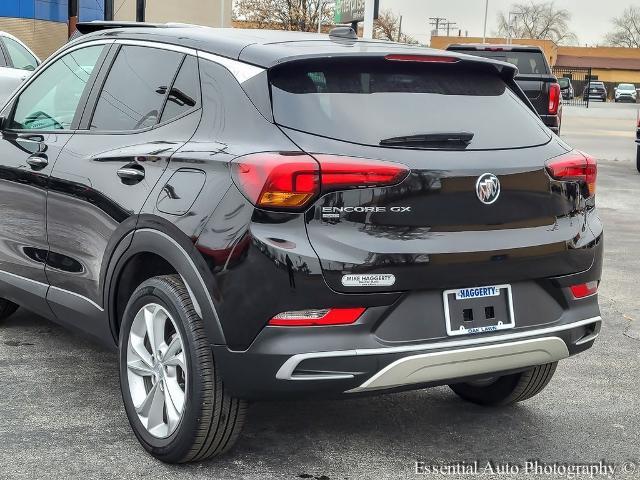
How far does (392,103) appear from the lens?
12.2 feet

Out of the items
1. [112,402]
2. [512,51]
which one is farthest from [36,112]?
[512,51]

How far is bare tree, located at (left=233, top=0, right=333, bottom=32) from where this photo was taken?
54938 mm

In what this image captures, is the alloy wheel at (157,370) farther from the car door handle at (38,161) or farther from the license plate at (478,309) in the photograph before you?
the car door handle at (38,161)

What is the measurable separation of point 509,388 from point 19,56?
487 inches

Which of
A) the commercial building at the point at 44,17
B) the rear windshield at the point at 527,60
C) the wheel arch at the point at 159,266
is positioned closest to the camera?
the wheel arch at the point at 159,266

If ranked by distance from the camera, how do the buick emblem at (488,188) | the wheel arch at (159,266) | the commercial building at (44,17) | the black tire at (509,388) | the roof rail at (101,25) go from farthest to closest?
the commercial building at (44,17), the roof rail at (101,25), the black tire at (509,388), the buick emblem at (488,188), the wheel arch at (159,266)

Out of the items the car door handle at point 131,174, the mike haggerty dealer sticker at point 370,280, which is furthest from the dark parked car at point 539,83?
the mike haggerty dealer sticker at point 370,280

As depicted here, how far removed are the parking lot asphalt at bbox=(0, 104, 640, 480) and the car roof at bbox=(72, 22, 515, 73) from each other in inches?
62.5

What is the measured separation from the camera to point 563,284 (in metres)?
3.86

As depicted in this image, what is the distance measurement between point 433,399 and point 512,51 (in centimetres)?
1237

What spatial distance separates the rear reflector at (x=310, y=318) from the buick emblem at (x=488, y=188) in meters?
0.70

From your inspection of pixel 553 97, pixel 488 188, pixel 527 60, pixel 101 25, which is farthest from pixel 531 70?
pixel 488 188

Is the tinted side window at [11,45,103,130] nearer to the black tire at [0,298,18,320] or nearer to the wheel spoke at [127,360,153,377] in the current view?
the black tire at [0,298,18,320]

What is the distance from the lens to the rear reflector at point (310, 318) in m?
3.38
